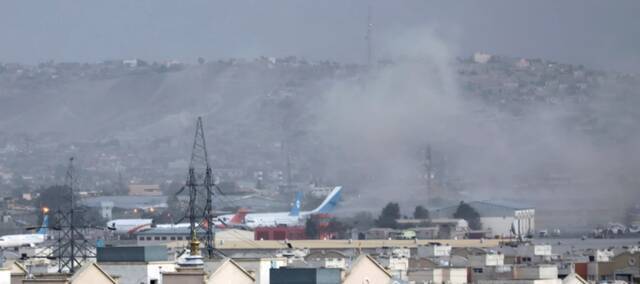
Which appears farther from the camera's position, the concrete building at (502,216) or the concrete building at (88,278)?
the concrete building at (502,216)

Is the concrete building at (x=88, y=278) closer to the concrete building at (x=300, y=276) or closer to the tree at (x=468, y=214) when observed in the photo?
the concrete building at (x=300, y=276)

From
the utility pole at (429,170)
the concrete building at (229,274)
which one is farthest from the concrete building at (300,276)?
the utility pole at (429,170)

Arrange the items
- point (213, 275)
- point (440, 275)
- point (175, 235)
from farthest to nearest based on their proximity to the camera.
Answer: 1. point (175, 235)
2. point (440, 275)
3. point (213, 275)

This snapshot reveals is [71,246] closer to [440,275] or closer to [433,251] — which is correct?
[440,275]

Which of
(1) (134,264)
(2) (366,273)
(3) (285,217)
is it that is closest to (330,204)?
(3) (285,217)

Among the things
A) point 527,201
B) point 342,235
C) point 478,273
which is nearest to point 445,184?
point 527,201

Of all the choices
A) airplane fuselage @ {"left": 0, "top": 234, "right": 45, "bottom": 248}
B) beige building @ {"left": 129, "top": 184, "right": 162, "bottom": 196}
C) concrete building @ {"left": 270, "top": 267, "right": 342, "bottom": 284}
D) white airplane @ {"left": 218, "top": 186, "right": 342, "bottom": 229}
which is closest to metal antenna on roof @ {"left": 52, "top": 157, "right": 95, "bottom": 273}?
concrete building @ {"left": 270, "top": 267, "right": 342, "bottom": 284}
